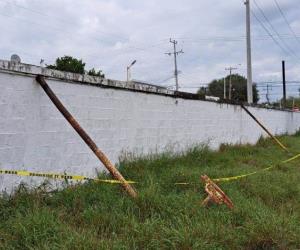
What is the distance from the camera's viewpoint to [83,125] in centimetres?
796

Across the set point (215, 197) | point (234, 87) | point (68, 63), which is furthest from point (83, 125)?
point (234, 87)

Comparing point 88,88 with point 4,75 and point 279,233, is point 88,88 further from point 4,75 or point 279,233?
point 279,233

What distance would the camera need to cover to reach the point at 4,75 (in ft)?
20.6

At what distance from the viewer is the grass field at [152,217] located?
490cm

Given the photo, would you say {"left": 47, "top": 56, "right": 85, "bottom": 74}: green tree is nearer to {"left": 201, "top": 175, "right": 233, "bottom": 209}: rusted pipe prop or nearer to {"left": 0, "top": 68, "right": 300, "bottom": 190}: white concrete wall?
{"left": 0, "top": 68, "right": 300, "bottom": 190}: white concrete wall

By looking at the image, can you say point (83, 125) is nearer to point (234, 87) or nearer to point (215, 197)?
point (215, 197)

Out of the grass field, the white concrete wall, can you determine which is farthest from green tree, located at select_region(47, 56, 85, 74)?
the grass field

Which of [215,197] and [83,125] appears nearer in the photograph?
[215,197]

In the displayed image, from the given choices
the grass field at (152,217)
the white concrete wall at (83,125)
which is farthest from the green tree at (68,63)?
the grass field at (152,217)

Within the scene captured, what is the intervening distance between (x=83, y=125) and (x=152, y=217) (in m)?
2.67

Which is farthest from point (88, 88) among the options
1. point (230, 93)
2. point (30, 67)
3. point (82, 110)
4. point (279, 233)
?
point (230, 93)

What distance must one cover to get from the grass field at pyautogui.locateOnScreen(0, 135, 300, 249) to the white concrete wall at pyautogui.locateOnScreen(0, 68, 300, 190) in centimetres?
58

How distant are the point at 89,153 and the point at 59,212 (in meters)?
2.41

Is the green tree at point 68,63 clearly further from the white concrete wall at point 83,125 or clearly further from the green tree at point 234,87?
the green tree at point 234,87
